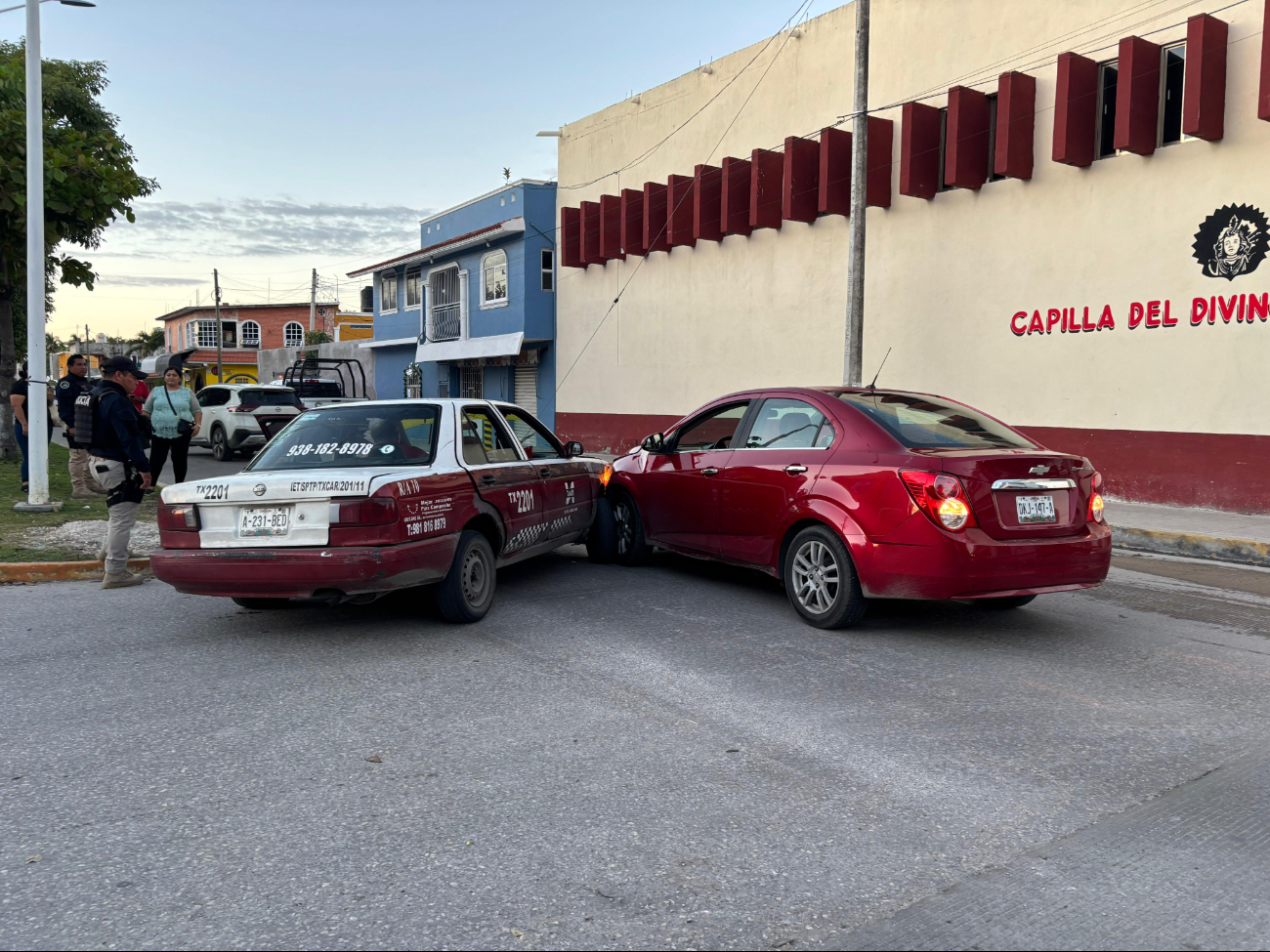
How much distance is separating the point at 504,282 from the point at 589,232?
4127mm

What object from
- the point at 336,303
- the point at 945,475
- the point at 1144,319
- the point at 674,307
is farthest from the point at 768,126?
the point at 336,303

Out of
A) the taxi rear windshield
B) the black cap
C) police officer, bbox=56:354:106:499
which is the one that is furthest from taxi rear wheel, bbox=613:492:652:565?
police officer, bbox=56:354:106:499

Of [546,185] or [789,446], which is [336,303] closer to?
[546,185]

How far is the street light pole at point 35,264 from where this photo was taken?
10773mm

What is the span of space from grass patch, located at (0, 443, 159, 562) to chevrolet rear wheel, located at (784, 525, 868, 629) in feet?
19.7

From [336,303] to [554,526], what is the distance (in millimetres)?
68392

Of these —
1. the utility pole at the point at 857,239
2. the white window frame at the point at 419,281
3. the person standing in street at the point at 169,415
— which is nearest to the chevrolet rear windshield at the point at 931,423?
the utility pole at the point at 857,239

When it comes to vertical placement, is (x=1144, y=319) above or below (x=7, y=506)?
above

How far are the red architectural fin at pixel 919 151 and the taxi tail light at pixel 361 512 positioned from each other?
39.0ft

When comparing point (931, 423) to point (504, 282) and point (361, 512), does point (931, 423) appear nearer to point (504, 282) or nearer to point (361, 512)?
point (361, 512)

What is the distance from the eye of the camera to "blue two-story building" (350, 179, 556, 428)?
26.2 m

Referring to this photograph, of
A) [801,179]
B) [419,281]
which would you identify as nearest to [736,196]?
[801,179]

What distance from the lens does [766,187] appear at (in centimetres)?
1814

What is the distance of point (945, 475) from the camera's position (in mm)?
5492
